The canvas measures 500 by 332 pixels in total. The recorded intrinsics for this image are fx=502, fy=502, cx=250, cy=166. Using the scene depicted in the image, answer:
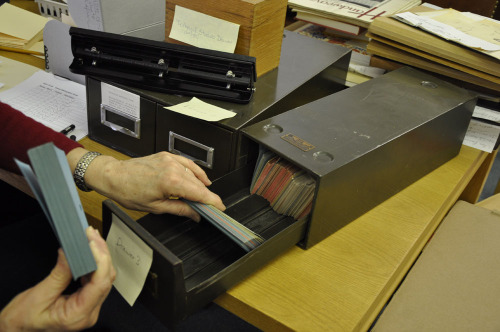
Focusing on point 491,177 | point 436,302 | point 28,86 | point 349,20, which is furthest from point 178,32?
point 491,177

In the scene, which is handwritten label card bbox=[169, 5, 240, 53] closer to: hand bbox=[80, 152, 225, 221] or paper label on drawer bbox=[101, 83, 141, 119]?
paper label on drawer bbox=[101, 83, 141, 119]

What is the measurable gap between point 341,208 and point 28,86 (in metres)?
0.97

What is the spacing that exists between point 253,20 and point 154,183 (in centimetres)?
45

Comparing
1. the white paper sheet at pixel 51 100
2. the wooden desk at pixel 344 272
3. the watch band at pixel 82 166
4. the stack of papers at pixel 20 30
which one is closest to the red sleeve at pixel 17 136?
the watch band at pixel 82 166

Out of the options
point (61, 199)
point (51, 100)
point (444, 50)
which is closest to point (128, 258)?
point (61, 199)

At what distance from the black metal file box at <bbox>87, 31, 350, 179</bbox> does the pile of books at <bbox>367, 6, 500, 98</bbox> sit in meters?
0.14

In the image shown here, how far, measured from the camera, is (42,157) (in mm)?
539

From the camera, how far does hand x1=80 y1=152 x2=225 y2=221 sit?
2.88 feet

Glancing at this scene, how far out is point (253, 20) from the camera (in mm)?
→ 1112

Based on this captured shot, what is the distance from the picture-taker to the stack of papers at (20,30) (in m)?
1.62

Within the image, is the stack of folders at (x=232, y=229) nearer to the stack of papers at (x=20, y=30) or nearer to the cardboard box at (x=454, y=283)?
the cardboard box at (x=454, y=283)

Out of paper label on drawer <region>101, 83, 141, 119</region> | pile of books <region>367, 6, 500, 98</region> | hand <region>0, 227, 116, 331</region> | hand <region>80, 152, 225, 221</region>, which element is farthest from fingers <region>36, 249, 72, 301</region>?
pile of books <region>367, 6, 500, 98</region>

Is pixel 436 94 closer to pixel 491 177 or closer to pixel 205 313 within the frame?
pixel 205 313

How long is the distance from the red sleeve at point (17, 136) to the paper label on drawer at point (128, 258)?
28cm
